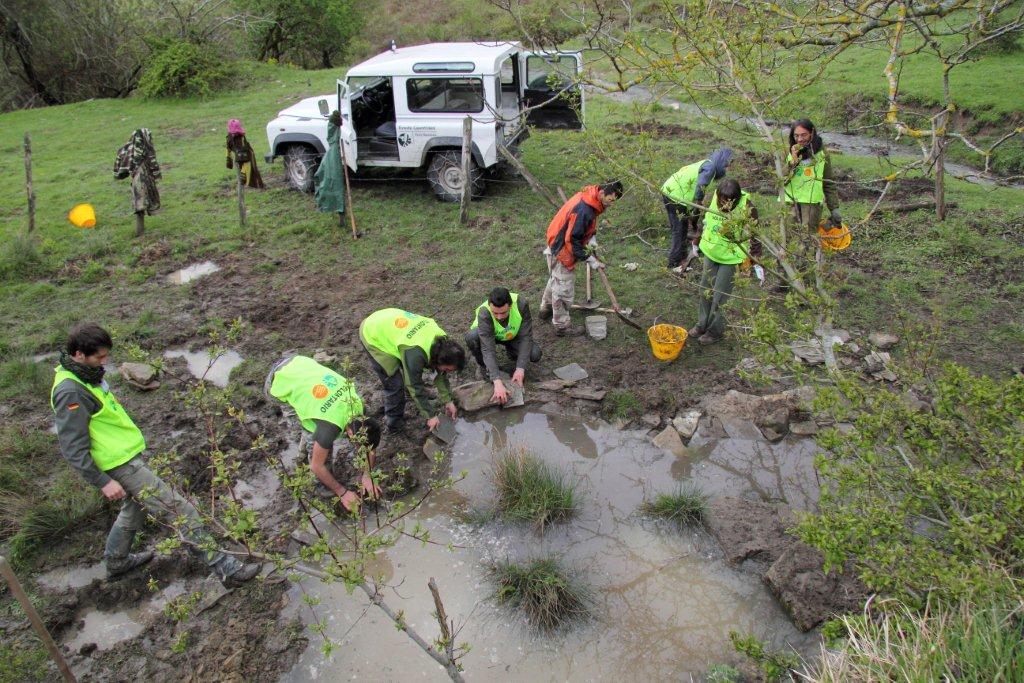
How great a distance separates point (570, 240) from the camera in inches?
229

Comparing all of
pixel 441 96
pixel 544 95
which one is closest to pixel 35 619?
pixel 441 96

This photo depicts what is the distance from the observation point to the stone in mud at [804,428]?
5.07 m

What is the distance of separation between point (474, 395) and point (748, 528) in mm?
2367

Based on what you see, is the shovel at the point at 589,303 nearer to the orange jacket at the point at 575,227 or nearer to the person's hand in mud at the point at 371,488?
the orange jacket at the point at 575,227

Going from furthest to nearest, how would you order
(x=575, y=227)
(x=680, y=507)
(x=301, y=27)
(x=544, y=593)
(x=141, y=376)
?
(x=301, y=27) < (x=575, y=227) < (x=141, y=376) < (x=680, y=507) < (x=544, y=593)

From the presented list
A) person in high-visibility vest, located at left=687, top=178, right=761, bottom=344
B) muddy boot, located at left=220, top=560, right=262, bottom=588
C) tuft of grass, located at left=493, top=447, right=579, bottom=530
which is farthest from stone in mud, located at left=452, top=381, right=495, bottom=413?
muddy boot, located at left=220, top=560, right=262, bottom=588

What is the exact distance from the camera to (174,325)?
662 cm

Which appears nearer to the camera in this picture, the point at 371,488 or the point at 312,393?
the point at 371,488

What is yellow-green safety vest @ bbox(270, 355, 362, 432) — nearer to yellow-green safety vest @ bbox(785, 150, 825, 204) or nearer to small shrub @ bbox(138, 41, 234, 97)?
yellow-green safety vest @ bbox(785, 150, 825, 204)

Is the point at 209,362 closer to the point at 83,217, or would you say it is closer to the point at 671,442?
the point at 671,442

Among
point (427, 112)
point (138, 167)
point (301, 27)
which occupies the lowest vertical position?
point (138, 167)

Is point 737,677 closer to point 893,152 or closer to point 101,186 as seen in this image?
point 893,152

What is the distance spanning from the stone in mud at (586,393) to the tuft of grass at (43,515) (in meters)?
3.57

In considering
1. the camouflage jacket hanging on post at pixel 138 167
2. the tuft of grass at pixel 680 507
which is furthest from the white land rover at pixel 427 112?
the tuft of grass at pixel 680 507
